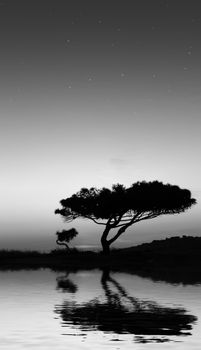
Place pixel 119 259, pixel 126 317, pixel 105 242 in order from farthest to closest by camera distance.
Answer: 1. pixel 105 242
2. pixel 119 259
3. pixel 126 317

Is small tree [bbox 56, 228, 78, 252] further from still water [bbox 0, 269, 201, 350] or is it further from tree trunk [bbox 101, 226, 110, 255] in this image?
still water [bbox 0, 269, 201, 350]

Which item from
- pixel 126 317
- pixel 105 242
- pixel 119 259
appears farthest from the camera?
pixel 105 242

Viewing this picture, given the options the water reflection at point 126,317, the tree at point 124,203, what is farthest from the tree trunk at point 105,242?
the water reflection at point 126,317

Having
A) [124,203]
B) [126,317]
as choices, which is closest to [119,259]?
[124,203]

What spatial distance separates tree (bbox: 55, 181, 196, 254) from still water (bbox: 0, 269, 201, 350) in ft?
116

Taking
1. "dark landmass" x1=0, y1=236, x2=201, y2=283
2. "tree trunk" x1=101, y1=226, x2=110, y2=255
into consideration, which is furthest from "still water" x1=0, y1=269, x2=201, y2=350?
"tree trunk" x1=101, y1=226, x2=110, y2=255

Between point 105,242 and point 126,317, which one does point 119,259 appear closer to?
point 105,242

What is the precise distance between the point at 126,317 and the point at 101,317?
28.1 inches

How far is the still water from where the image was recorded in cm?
1306

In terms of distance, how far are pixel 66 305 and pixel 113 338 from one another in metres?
7.22

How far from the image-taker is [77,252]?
2537 inches

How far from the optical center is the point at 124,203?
63.3 meters

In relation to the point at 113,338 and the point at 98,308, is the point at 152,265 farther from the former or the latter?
the point at 113,338

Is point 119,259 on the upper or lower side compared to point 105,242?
lower
